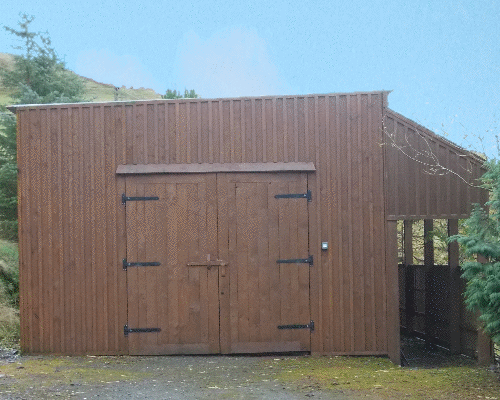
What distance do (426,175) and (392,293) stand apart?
5.07ft

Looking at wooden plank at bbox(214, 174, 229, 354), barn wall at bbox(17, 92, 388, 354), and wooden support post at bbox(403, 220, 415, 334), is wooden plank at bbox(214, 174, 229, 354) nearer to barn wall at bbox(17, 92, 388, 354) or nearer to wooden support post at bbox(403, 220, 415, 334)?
barn wall at bbox(17, 92, 388, 354)

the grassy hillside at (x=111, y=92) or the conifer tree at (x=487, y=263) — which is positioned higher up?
the grassy hillside at (x=111, y=92)

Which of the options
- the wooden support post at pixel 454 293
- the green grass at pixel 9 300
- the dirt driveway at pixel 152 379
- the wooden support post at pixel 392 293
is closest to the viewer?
the dirt driveway at pixel 152 379

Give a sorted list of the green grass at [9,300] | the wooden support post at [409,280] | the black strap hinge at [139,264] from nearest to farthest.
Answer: the black strap hinge at [139,264] → the green grass at [9,300] → the wooden support post at [409,280]

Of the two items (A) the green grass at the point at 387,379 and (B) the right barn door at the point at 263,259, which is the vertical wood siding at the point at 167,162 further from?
(A) the green grass at the point at 387,379

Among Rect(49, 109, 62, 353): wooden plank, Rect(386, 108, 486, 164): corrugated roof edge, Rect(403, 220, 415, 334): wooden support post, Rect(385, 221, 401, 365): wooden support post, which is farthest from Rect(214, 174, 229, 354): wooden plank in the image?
Rect(403, 220, 415, 334): wooden support post

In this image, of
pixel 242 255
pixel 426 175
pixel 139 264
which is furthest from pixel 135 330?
pixel 426 175

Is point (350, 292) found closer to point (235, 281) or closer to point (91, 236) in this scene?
point (235, 281)

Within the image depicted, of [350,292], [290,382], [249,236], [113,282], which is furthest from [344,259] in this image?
[113,282]

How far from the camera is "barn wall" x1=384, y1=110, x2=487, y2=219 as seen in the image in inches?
302

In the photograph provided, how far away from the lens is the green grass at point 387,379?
5836 mm

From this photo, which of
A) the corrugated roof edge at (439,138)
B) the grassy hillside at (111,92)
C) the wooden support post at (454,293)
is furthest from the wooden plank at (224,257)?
the grassy hillside at (111,92)

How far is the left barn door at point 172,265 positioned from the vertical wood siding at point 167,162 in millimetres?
210

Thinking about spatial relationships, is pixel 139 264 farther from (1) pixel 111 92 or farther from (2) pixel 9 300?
(1) pixel 111 92
